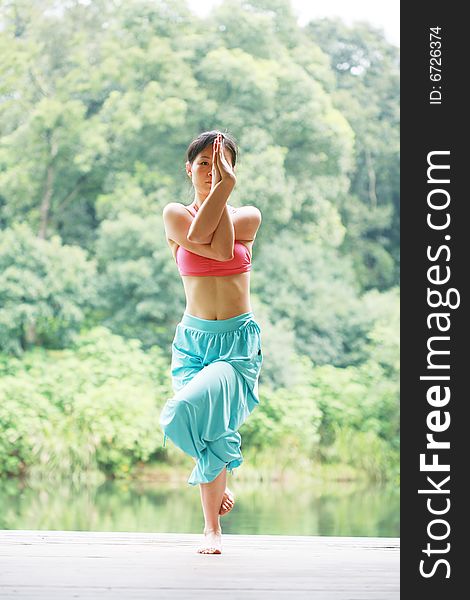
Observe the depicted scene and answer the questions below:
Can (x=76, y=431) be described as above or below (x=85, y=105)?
below

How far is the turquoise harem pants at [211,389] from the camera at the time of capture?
9.10 feet

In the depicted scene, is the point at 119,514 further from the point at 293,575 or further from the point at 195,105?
the point at 293,575

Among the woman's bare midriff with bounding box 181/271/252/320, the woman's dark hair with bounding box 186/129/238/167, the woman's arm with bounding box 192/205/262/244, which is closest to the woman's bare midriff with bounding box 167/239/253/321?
the woman's bare midriff with bounding box 181/271/252/320

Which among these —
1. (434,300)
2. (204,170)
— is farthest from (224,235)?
(434,300)

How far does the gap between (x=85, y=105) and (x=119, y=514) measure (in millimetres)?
3678

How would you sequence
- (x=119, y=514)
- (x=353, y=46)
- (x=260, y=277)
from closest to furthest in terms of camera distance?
(x=119, y=514) → (x=260, y=277) → (x=353, y=46)

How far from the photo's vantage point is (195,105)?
8555 mm

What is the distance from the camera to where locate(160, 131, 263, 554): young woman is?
2.78 m

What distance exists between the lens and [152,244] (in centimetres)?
822

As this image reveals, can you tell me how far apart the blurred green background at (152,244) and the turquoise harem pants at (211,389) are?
5147 mm

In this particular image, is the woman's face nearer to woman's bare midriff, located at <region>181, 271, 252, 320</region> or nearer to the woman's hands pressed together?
the woman's hands pressed together

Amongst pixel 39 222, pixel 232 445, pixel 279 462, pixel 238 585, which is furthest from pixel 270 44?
pixel 238 585

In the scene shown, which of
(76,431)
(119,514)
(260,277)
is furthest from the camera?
(260,277)

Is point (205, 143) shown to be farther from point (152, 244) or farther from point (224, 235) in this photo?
point (152, 244)
